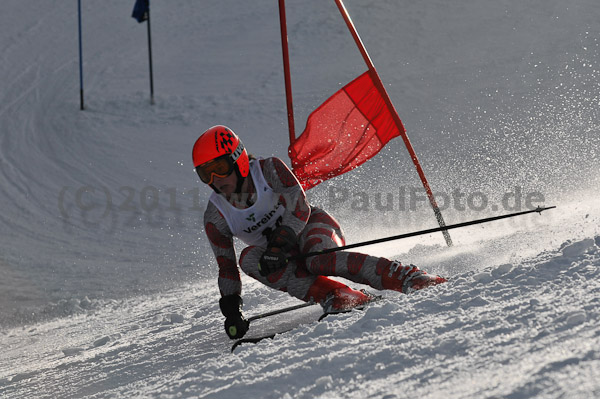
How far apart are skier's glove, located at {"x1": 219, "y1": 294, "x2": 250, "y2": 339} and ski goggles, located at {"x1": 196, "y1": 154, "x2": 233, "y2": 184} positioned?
621 millimetres

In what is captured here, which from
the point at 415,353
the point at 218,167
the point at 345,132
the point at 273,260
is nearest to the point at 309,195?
the point at 345,132

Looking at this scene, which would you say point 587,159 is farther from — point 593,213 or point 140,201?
point 140,201

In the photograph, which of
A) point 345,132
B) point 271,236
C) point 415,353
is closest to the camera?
point 415,353

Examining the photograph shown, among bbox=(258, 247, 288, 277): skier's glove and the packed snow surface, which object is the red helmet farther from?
the packed snow surface

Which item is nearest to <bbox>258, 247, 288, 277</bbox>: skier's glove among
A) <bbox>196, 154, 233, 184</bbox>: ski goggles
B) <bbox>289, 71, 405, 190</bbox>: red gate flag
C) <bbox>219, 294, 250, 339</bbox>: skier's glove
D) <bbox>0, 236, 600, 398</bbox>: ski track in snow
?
<bbox>219, 294, 250, 339</bbox>: skier's glove

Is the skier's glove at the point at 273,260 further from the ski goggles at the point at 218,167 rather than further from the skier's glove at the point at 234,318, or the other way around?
the ski goggles at the point at 218,167

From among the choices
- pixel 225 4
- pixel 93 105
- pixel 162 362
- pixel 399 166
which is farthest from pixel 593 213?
pixel 225 4

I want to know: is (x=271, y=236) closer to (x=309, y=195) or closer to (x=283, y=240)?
(x=283, y=240)

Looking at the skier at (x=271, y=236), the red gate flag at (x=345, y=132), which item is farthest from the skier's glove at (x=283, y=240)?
the red gate flag at (x=345, y=132)

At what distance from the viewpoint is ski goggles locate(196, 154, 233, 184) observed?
3.39 metres

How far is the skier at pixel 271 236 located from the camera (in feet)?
10.7

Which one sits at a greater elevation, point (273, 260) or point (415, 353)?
point (273, 260)

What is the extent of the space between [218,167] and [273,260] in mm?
561

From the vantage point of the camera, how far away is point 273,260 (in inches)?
127
